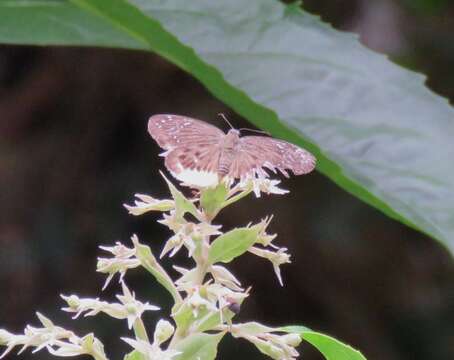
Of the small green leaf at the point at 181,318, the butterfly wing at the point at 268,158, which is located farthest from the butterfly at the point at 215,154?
the small green leaf at the point at 181,318

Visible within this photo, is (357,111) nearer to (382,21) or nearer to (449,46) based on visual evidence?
(382,21)

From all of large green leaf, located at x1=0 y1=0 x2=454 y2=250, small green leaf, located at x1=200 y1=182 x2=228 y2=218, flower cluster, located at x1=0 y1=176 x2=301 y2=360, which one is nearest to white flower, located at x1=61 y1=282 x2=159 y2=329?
flower cluster, located at x1=0 y1=176 x2=301 y2=360

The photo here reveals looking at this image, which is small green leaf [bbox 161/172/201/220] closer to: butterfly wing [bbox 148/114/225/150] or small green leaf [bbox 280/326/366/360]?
butterfly wing [bbox 148/114/225/150]

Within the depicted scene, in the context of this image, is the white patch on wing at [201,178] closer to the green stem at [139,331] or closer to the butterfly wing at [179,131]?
the butterfly wing at [179,131]

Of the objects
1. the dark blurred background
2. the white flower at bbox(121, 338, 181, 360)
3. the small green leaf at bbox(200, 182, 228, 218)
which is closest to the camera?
the white flower at bbox(121, 338, 181, 360)

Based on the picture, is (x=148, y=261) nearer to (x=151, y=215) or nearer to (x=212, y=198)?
(x=212, y=198)

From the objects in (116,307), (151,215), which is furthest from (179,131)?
(151,215)
